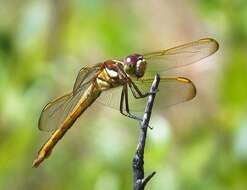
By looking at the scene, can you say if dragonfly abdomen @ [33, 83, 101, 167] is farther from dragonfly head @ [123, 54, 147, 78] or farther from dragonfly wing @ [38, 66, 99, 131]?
dragonfly head @ [123, 54, 147, 78]

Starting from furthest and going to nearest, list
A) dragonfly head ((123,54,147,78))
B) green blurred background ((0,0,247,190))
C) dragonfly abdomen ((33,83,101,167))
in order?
green blurred background ((0,0,247,190)) → dragonfly abdomen ((33,83,101,167)) → dragonfly head ((123,54,147,78))

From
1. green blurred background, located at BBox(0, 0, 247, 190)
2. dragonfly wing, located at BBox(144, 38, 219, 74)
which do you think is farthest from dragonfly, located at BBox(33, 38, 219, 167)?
green blurred background, located at BBox(0, 0, 247, 190)

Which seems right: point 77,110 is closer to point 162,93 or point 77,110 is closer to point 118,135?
point 162,93

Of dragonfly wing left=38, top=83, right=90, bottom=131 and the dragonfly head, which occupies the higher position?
the dragonfly head

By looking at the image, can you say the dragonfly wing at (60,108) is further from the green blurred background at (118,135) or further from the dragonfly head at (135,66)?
the green blurred background at (118,135)

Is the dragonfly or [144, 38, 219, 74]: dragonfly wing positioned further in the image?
[144, 38, 219, 74]: dragonfly wing

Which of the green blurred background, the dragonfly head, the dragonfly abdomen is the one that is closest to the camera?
the dragonfly head

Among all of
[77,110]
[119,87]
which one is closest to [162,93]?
[119,87]

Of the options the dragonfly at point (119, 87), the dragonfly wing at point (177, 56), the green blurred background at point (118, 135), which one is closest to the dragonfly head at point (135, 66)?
the dragonfly at point (119, 87)
